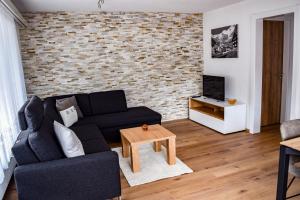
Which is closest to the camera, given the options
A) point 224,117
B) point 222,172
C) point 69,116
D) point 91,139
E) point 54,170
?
point 54,170

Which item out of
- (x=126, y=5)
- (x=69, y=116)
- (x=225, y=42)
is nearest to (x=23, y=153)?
(x=69, y=116)

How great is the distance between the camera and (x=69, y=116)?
3818mm

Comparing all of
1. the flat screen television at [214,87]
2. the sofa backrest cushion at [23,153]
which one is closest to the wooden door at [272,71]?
the flat screen television at [214,87]

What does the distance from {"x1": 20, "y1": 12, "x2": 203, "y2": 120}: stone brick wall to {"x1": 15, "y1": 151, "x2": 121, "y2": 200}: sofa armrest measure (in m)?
2.70

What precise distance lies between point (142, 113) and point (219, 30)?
2.28 meters

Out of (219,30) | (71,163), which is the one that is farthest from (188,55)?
(71,163)

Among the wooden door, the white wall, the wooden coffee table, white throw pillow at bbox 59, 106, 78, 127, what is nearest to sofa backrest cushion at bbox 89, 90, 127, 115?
white throw pillow at bbox 59, 106, 78, 127

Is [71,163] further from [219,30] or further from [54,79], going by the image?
[219,30]

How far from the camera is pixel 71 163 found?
2.09 meters

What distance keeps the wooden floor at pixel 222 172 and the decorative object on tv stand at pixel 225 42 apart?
1557mm

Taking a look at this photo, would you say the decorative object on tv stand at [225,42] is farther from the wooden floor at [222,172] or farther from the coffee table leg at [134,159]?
the coffee table leg at [134,159]

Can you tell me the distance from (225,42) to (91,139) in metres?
3.17

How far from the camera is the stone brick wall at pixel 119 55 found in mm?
4297

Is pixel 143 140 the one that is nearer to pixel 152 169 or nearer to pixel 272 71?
pixel 152 169
